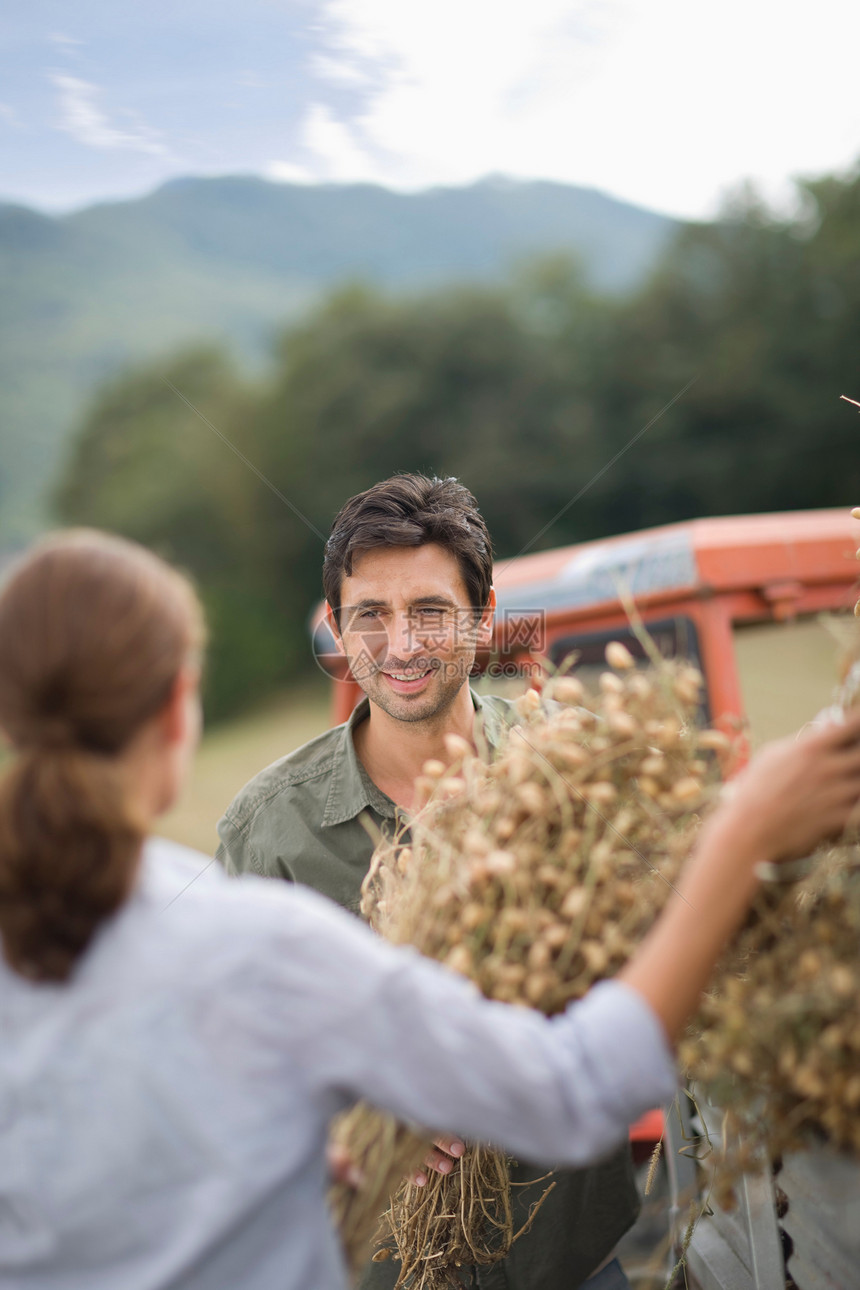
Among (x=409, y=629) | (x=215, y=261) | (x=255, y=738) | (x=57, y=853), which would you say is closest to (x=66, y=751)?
(x=57, y=853)

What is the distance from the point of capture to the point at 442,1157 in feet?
5.87

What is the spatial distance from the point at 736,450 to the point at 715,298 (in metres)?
6.66

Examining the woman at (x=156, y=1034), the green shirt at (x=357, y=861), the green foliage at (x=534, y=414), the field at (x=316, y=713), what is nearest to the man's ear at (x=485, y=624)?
the green shirt at (x=357, y=861)

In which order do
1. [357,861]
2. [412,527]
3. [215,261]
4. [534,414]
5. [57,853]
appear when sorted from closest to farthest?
[57,853] → [357,861] → [412,527] → [534,414] → [215,261]

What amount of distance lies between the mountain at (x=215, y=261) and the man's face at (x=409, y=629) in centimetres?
2262

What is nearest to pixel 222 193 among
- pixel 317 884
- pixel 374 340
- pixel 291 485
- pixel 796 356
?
pixel 374 340

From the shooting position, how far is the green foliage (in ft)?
93.9

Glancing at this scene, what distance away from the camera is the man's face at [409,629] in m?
2.25

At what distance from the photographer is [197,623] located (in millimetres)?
1125

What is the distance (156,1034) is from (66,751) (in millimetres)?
309

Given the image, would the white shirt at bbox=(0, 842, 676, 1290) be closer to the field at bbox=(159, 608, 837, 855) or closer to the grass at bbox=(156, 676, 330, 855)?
the field at bbox=(159, 608, 837, 855)

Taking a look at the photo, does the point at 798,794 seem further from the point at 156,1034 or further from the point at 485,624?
the point at 485,624

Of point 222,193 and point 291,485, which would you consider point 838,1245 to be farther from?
point 222,193

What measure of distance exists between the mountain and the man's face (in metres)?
22.6
